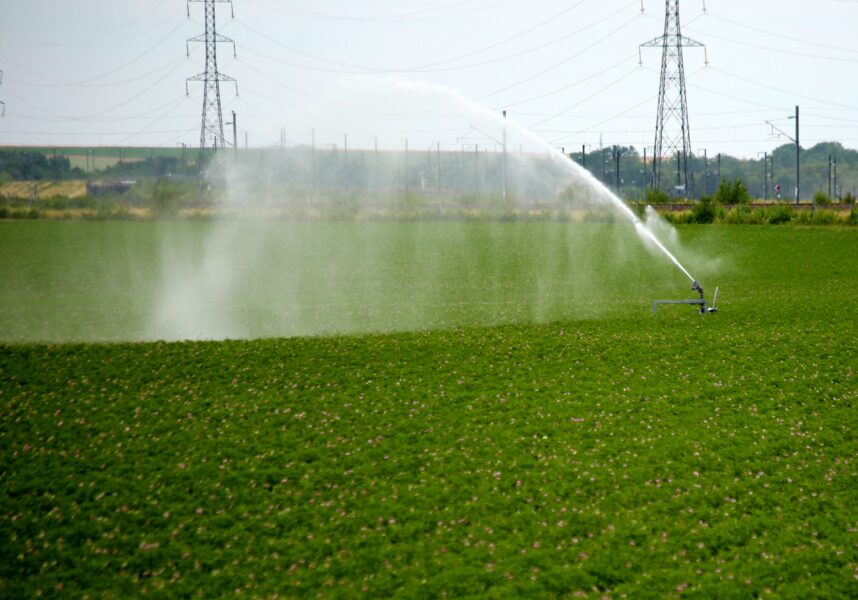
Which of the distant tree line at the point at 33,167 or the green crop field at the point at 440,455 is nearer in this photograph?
the green crop field at the point at 440,455

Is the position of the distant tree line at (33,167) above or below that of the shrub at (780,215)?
above

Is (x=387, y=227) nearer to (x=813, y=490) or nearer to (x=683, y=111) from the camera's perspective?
(x=683, y=111)

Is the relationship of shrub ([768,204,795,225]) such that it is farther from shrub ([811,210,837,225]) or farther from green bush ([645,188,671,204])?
green bush ([645,188,671,204])

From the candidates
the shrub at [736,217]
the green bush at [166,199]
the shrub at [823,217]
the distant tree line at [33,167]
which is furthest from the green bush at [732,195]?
the distant tree line at [33,167]

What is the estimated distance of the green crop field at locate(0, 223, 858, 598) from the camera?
11.2m

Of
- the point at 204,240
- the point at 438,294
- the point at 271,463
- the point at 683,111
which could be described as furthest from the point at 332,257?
the point at 683,111

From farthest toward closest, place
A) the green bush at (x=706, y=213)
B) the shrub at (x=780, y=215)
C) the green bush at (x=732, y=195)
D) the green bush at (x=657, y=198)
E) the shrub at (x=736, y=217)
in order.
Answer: the green bush at (x=732, y=195) < the green bush at (x=657, y=198) < the green bush at (x=706, y=213) < the shrub at (x=736, y=217) < the shrub at (x=780, y=215)

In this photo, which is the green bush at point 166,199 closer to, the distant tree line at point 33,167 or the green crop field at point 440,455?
the distant tree line at point 33,167

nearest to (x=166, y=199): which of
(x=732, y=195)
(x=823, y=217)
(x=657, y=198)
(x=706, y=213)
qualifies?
(x=706, y=213)

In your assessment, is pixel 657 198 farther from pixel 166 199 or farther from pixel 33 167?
pixel 33 167

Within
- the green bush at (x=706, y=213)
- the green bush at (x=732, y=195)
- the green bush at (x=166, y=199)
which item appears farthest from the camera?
the green bush at (x=732, y=195)

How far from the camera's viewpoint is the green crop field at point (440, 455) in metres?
11.2

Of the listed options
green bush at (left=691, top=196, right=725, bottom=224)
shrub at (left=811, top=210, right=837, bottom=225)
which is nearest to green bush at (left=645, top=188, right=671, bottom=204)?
green bush at (left=691, top=196, right=725, bottom=224)

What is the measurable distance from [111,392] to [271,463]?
490 centimetres
